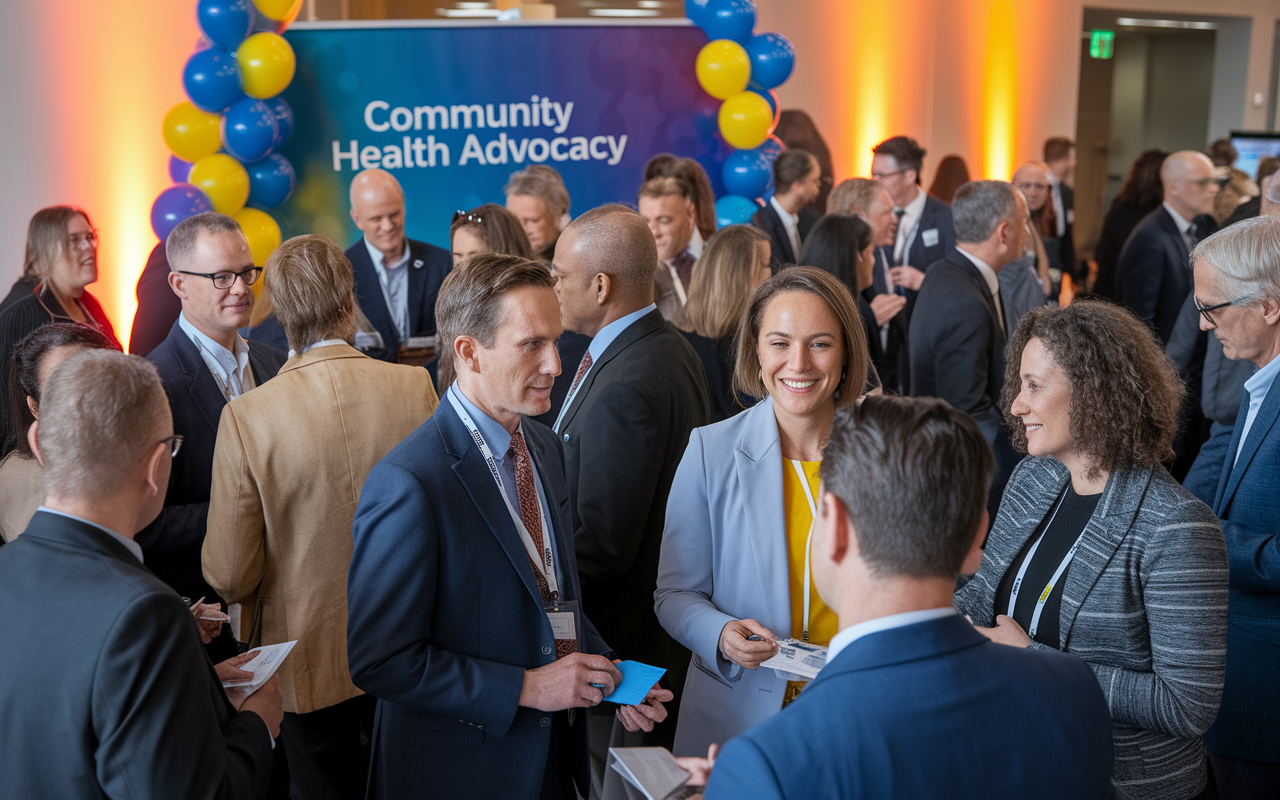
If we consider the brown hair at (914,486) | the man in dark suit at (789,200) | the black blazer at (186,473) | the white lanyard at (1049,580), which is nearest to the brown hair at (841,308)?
the white lanyard at (1049,580)

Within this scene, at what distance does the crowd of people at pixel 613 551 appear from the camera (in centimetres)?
119

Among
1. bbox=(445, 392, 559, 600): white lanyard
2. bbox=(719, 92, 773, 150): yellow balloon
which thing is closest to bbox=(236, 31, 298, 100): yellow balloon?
bbox=(719, 92, 773, 150): yellow balloon

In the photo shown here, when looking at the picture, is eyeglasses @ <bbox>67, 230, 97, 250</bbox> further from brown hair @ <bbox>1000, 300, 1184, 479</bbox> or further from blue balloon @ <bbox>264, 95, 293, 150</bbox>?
brown hair @ <bbox>1000, 300, 1184, 479</bbox>

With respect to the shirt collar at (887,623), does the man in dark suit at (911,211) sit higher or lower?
higher

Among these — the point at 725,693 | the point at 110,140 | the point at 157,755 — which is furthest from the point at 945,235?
the point at 157,755

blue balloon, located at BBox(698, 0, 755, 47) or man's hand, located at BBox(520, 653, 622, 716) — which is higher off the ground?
blue balloon, located at BBox(698, 0, 755, 47)

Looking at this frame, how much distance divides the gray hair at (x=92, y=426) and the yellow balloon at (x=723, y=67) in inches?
204

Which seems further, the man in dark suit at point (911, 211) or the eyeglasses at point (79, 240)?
the man in dark suit at point (911, 211)

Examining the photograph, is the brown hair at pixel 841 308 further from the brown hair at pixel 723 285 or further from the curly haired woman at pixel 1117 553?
the brown hair at pixel 723 285

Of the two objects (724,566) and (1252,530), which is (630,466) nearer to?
(724,566)

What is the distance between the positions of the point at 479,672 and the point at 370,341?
2402 millimetres

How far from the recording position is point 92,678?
1.24 metres

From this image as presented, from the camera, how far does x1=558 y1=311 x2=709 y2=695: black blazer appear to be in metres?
2.42

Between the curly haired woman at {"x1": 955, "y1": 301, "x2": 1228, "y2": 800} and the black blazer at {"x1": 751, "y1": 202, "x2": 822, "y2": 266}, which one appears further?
the black blazer at {"x1": 751, "y1": 202, "x2": 822, "y2": 266}
